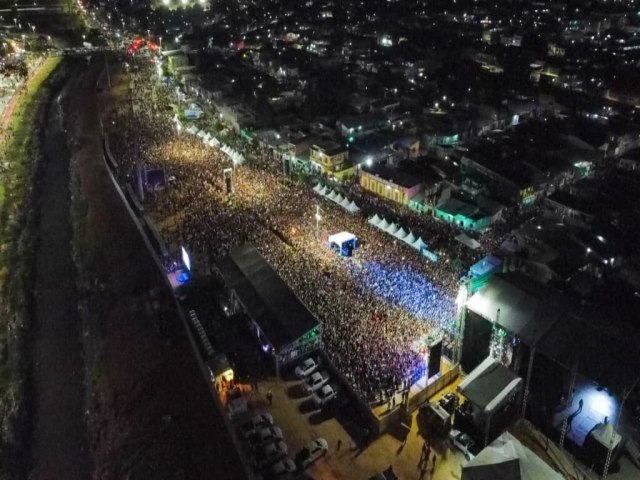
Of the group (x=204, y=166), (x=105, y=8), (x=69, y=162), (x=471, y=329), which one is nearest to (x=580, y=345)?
(x=471, y=329)

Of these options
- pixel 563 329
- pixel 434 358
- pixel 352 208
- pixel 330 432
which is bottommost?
pixel 352 208

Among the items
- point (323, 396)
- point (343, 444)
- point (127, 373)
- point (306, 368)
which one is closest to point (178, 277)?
point (127, 373)

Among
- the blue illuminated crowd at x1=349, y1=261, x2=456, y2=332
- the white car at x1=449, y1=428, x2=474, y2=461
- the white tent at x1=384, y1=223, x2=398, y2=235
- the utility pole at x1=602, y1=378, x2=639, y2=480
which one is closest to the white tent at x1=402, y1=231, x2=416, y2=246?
the white tent at x1=384, y1=223, x2=398, y2=235

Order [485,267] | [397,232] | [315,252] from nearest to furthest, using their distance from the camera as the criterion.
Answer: [485,267], [315,252], [397,232]

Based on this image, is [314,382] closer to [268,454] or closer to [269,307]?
[268,454]

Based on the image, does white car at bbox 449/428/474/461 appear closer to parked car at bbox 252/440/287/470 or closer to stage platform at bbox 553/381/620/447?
stage platform at bbox 553/381/620/447

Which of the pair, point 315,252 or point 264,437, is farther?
point 315,252

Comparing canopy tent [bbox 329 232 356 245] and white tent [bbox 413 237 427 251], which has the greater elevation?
canopy tent [bbox 329 232 356 245]
